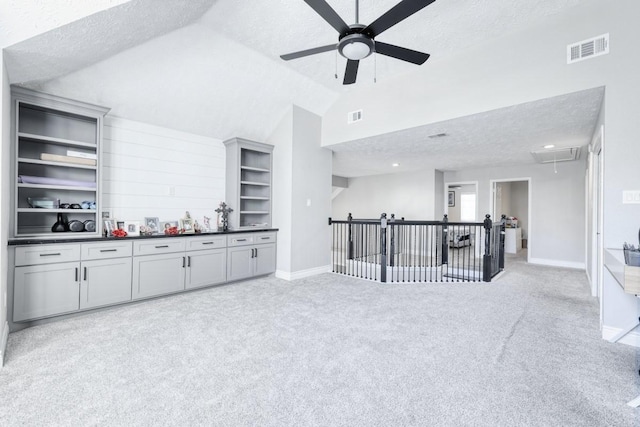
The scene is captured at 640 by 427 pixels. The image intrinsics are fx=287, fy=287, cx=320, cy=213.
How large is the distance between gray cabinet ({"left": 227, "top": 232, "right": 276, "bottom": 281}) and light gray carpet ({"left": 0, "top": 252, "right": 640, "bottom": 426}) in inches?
36.3

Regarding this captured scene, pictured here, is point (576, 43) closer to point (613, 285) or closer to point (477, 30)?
point (477, 30)

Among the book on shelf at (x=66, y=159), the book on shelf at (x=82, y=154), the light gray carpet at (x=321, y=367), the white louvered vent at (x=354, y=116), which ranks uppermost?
the white louvered vent at (x=354, y=116)

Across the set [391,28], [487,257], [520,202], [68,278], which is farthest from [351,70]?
[520,202]

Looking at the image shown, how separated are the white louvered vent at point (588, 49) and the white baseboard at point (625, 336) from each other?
2.56 m

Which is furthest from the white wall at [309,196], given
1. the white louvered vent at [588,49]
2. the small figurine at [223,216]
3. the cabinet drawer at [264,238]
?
the white louvered vent at [588,49]

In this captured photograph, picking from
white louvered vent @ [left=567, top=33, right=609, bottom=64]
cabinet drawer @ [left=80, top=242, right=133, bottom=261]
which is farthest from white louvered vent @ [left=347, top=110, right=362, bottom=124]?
cabinet drawer @ [left=80, top=242, right=133, bottom=261]

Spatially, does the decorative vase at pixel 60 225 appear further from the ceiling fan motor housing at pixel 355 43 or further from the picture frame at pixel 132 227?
the ceiling fan motor housing at pixel 355 43

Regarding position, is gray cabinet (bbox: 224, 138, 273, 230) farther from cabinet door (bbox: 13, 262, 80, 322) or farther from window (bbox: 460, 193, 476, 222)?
window (bbox: 460, 193, 476, 222)

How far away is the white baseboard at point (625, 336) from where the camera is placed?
2.47 m

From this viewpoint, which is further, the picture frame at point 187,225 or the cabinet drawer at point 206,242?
the picture frame at point 187,225

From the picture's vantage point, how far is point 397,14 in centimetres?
202

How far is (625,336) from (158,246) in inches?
192

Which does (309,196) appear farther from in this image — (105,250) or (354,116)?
(105,250)

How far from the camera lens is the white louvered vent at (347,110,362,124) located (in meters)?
4.65
